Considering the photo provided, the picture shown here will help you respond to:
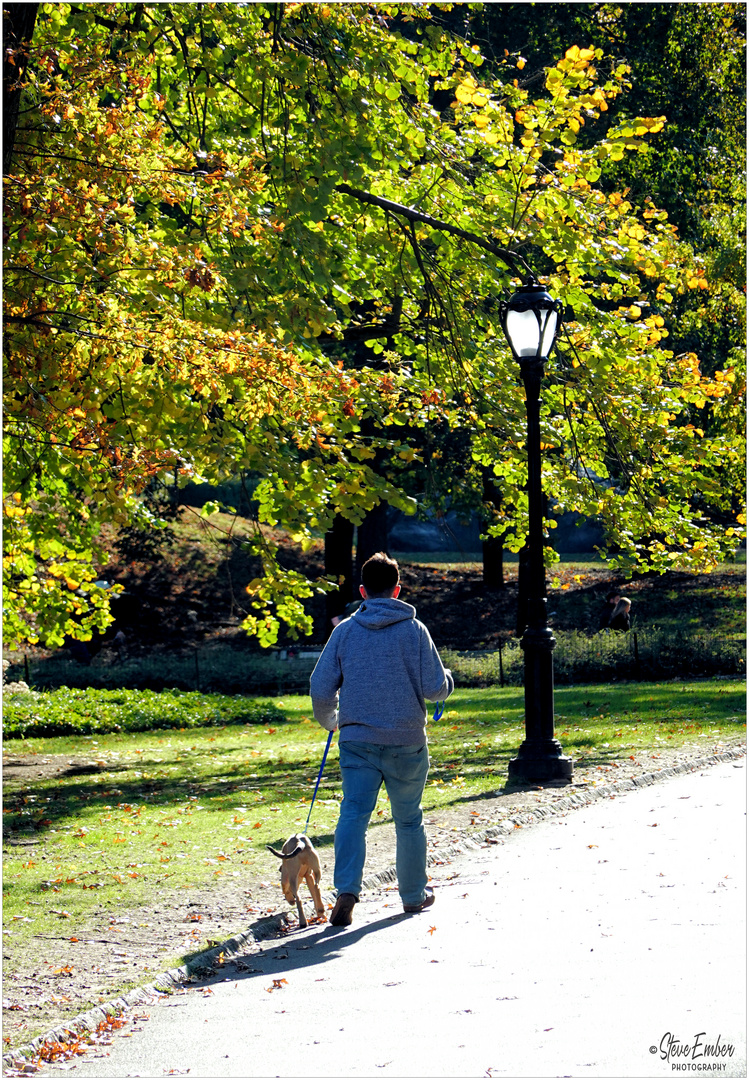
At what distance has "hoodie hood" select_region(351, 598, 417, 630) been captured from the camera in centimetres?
627

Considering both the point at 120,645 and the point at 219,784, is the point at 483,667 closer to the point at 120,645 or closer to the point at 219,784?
the point at 120,645

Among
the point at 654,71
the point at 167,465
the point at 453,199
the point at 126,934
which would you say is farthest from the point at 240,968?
the point at 654,71

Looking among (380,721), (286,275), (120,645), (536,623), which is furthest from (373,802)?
(120,645)

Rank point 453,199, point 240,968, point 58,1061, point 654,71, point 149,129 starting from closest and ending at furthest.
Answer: point 58,1061 → point 240,968 → point 149,129 → point 453,199 → point 654,71

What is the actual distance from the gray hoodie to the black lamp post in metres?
4.26

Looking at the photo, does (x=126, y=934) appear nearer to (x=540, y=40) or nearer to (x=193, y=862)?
(x=193, y=862)

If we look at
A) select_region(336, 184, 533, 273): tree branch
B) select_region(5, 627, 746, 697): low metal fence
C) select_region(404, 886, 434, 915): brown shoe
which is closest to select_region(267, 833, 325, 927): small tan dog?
select_region(404, 886, 434, 915): brown shoe

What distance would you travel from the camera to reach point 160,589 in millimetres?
33094

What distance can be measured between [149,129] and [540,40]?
1766 centimetres

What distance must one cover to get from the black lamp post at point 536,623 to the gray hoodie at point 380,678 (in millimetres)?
4260

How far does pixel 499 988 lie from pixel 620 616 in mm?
19256

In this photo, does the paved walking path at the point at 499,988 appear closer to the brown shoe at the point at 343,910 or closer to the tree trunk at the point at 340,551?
the brown shoe at the point at 343,910

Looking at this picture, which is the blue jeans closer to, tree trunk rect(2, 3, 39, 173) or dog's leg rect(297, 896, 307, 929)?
dog's leg rect(297, 896, 307, 929)

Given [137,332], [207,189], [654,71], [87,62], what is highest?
[654,71]
